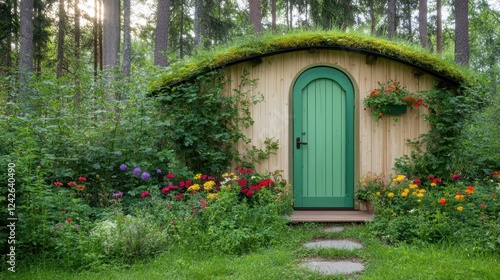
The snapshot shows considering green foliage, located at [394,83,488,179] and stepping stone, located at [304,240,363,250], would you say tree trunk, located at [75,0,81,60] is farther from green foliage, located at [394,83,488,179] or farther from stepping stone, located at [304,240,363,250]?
stepping stone, located at [304,240,363,250]

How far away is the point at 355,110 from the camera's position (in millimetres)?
6797

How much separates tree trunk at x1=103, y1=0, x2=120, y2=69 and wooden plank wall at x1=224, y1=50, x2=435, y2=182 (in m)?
7.01

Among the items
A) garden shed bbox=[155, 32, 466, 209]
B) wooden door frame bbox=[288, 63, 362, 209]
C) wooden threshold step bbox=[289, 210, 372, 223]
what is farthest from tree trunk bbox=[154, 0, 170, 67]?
wooden threshold step bbox=[289, 210, 372, 223]

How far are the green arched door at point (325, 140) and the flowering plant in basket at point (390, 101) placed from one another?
0.36 meters

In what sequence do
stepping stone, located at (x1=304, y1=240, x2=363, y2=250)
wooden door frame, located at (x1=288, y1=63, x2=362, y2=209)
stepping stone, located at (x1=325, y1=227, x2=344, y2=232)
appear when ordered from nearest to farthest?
1. stepping stone, located at (x1=304, y1=240, x2=363, y2=250)
2. stepping stone, located at (x1=325, y1=227, x2=344, y2=232)
3. wooden door frame, located at (x1=288, y1=63, x2=362, y2=209)

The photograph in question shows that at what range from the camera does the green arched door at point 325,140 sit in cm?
680

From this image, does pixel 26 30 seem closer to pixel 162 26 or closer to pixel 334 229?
pixel 162 26

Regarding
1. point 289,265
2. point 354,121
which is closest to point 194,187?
point 289,265

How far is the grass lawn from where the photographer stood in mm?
3701

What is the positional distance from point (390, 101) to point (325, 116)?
1093 mm

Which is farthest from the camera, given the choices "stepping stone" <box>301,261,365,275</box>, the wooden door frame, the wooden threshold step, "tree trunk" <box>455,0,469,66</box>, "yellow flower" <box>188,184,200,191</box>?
"tree trunk" <box>455,0,469,66</box>

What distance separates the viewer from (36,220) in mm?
4293

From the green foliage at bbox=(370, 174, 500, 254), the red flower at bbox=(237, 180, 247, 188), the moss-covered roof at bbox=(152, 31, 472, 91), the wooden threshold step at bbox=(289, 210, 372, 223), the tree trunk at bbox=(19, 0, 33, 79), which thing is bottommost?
the wooden threshold step at bbox=(289, 210, 372, 223)

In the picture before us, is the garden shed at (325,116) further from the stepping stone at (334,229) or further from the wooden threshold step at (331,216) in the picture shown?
the stepping stone at (334,229)
